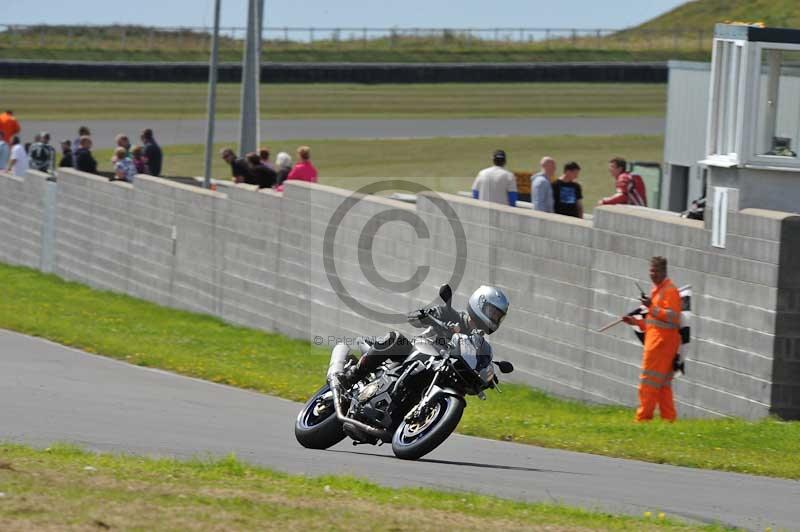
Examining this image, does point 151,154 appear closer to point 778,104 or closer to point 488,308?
point 778,104

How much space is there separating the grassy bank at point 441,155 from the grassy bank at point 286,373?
12.8 m

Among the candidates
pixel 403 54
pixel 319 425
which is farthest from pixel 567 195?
pixel 403 54

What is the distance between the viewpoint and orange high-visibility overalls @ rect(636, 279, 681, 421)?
47.5 ft

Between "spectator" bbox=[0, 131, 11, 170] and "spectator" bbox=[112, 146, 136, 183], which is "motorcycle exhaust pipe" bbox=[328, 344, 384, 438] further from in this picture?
"spectator" bbox=[0, 131, 11, 170]

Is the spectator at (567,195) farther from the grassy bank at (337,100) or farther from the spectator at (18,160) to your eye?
the grassy bank at (337,100)

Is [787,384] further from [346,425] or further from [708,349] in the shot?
[346,425]

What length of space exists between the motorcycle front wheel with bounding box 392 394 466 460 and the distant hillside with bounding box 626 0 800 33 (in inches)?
2739

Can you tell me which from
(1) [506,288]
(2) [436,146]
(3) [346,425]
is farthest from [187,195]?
(2) [436,146]

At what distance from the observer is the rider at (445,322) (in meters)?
11.2

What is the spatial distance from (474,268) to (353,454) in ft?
23.9

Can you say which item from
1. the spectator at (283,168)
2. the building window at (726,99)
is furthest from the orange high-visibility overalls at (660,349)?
the spectator at (283,168)

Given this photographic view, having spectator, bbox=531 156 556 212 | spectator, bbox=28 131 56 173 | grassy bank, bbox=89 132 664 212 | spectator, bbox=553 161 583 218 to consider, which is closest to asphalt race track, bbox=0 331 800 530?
spectator, bbox=531 156 556 212

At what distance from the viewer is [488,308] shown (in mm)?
11203

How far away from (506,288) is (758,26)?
15.5 feet
